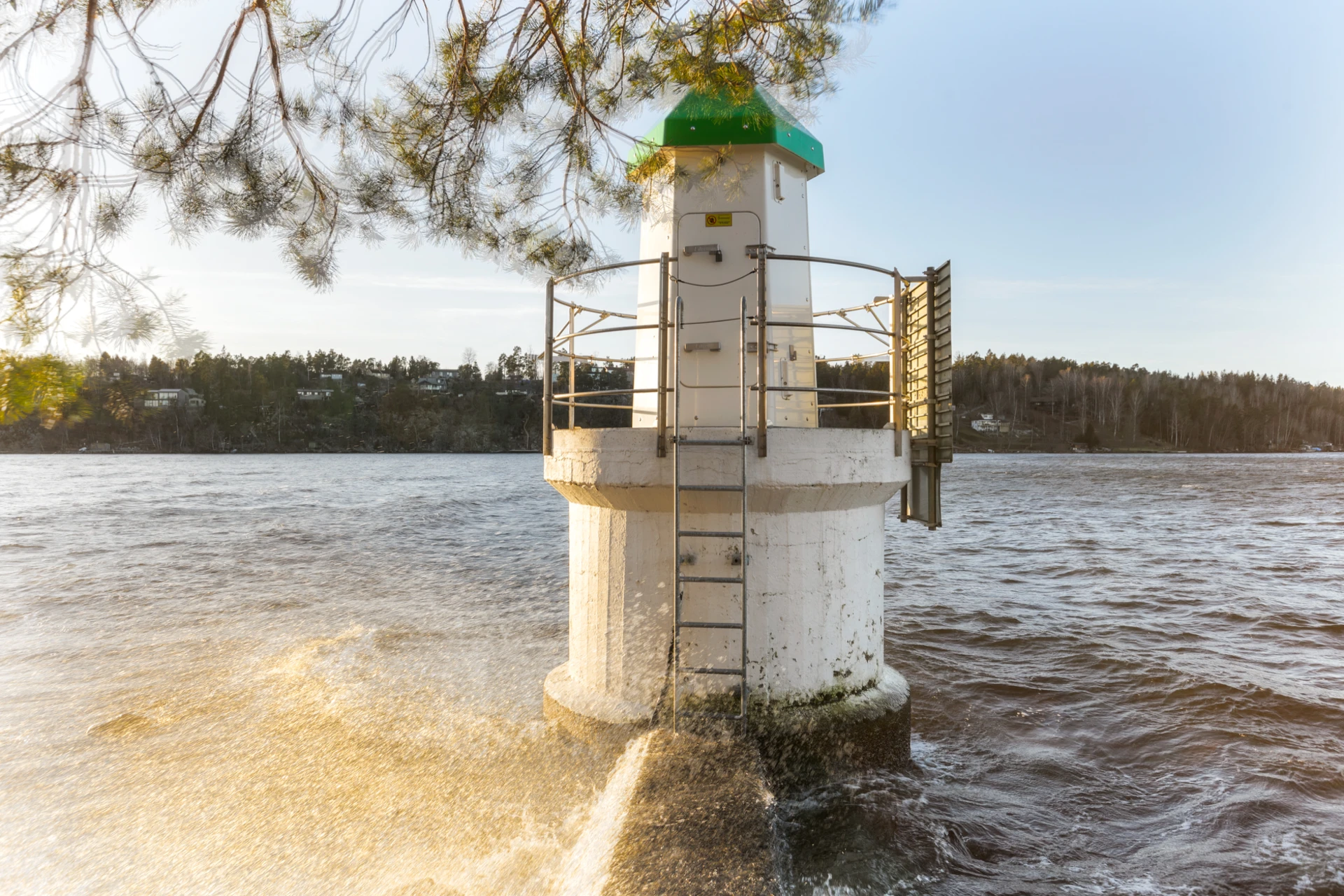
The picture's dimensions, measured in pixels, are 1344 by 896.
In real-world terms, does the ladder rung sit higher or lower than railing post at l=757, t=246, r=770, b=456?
lower

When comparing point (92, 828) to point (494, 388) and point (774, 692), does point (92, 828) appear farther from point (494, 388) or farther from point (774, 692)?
point (494, 388)

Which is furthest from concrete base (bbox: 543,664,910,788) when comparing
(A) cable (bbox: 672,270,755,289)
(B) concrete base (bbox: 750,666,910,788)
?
(A) cable (bbox: 672,270,755,289)

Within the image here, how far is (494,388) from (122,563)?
Result: 115 m

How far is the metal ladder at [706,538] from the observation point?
5.38 m

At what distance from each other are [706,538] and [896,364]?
2.09m

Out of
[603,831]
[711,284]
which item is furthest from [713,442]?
[603,831]

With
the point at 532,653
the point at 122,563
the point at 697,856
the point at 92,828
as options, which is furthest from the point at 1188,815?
the point at 122,563

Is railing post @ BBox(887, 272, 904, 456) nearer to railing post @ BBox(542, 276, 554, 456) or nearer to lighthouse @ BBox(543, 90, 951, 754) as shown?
lighthouse @ BBox(543, 90, 951, 754)

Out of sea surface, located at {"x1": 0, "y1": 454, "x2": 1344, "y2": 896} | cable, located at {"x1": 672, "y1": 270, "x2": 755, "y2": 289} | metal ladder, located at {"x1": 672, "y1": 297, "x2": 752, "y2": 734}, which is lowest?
sea surface, located at {"x1": 0, "y1": 454, "x2": 1344, "y2": 896}

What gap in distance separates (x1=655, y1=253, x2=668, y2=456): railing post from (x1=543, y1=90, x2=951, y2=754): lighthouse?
2 centimetres

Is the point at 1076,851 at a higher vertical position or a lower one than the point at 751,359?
lower

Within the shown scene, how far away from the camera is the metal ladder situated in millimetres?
5379

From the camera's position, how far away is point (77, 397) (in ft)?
13.0

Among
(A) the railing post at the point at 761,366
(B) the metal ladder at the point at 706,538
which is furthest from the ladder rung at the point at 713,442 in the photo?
(A) the railing post at the point at 761,366
